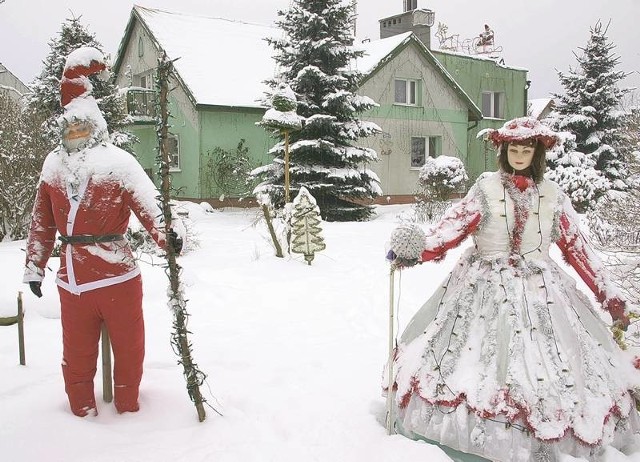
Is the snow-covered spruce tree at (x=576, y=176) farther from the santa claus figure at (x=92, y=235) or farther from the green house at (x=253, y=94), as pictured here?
the santa claus figure at (x=92, y=235)

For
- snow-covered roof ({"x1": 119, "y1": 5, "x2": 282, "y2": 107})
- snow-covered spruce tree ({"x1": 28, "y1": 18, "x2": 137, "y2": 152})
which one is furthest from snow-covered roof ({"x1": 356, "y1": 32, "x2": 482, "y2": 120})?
snow-covered spruce tree ({"x1": 28, "y1": 18, "x2": 137, "y2": 152})

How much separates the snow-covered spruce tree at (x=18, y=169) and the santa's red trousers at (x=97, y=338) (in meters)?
8.32

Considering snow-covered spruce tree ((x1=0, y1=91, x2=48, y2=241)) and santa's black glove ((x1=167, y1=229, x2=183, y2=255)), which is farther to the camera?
snow-covered spruce tree ((x1=0, y1=91, x2=48, y2=241))

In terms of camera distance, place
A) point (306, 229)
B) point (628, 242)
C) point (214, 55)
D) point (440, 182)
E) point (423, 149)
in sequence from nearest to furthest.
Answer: point (628, 242), point (306, 229), point (440, 182), point (214, 55), point (423, 149)

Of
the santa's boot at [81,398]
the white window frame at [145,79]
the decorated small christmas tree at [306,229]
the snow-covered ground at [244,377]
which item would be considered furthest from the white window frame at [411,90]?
the santa's boot at [81,398]

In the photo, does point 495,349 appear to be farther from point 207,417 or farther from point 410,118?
point 410,118

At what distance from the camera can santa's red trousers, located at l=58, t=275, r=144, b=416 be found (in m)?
3.05

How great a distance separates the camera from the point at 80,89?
314 centimetres

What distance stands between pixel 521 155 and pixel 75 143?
2.54 metres

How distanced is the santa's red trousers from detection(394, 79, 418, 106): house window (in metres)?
19.0

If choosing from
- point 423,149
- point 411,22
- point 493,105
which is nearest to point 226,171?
point 423,149

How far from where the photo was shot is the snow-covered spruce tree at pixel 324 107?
14156mm

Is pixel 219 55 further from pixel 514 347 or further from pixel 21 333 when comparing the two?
pixel 514 347

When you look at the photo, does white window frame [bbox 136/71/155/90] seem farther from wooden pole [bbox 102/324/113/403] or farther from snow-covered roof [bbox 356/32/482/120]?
wooden pole [bbox 102/324/113/403]
